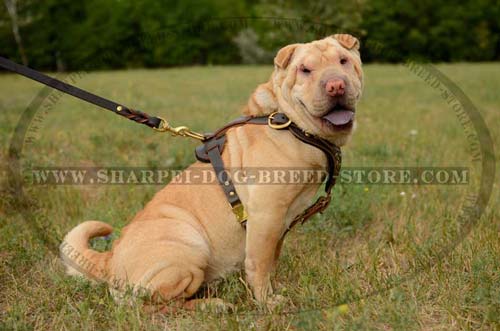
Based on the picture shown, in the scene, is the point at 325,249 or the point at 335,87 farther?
the point at 325,249

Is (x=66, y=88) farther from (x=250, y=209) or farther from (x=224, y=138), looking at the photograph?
(x=250, y=209)

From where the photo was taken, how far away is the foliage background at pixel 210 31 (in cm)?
2838

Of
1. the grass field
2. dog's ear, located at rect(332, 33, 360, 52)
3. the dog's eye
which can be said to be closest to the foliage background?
the grass field

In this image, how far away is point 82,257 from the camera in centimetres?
313

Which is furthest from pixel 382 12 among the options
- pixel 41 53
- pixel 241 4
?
pixel 41 53

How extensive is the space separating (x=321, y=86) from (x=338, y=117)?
0.21m

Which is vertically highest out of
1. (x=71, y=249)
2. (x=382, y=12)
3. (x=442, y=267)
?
(x=382, y=12)

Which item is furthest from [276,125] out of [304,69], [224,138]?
[224,138]

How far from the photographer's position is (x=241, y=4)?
34312mm

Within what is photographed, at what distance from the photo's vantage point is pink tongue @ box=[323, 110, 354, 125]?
→ 2754mm

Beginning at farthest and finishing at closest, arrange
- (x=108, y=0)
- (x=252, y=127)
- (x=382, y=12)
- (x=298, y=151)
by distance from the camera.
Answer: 1. (x=382, y=12)
2. (x=108, y=0)
3. (x=252, y=127)
4. (x=298, y=151)

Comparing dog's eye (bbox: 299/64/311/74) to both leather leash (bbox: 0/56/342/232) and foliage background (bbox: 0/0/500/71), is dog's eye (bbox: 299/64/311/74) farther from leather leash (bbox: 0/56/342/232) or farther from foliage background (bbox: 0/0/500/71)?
foliage background (bbox: 0/0/500/71)

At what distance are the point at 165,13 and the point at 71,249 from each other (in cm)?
3040

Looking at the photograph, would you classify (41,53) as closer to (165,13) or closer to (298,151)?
(165,13)
